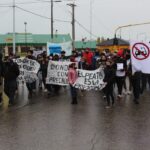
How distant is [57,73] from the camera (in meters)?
18.2

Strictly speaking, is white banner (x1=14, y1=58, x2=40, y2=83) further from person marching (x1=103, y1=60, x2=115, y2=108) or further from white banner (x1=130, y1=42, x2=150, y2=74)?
person marching (x1=103, y1=60, x2=115, y2=108)

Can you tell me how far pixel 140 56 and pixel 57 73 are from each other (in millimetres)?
3800

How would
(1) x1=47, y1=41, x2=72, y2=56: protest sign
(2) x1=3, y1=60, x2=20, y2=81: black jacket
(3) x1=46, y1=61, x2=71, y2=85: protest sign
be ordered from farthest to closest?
(1) x1=47, y1=41, x2=72, y2=56: protest sign → (3) x1=46, y1=61, x2=71, y2=85: protest sign → (2) x1=3, y1=60, x2=20, y2=81: black jacket

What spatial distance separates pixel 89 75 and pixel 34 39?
81505mm

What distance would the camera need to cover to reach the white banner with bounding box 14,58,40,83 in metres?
18.2

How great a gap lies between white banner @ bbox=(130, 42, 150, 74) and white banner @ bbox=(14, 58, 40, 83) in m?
4.24

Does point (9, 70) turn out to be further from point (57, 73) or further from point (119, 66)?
point (119, 66)

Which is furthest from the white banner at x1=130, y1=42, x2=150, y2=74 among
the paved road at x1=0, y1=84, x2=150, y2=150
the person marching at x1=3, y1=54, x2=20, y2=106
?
the person marching at x1=3, y1=54, x2=20, y2=106

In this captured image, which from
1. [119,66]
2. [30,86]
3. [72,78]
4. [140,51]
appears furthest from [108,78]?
[30,86]

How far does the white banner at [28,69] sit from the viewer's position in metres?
18.2

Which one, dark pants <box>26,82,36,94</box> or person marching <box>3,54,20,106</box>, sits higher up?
person marching <box>3,54,20,106</box>

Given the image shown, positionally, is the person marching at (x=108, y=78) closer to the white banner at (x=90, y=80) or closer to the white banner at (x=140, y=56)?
the white banner at (x=140, y=56)

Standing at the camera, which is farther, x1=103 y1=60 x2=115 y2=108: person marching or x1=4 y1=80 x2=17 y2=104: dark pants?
x1=4 y1=80 x2=17 y2=104: dark pants

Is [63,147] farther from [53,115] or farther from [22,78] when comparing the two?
[22,78]
